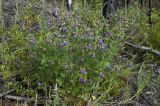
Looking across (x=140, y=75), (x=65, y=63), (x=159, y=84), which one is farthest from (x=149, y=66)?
(x=65, y=63)

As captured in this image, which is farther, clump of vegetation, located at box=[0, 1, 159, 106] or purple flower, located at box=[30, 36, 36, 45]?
purple flower, located at box=[30, 36, 36, 45]

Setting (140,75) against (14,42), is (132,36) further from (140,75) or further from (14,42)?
(14,42)

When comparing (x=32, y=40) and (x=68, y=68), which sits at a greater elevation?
(x=32, y=40)

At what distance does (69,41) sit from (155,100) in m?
1.24

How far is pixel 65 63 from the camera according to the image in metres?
3.20

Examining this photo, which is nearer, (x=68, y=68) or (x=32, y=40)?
(x=68, y=68)

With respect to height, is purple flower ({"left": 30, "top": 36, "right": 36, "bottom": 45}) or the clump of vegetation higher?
purple flower ({"left": 30, "top": 36, "right": 36, "bottom": 45})

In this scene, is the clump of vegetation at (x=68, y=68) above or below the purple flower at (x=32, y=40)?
below

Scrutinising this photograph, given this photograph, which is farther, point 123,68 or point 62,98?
point 123,68

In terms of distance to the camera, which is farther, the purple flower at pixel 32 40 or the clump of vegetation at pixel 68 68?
the purple flower at pixel 32 40

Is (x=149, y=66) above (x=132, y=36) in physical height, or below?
below

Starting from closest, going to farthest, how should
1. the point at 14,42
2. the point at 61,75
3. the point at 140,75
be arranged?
the point at 61,75 → the point at 140,75 → the point at 14,42

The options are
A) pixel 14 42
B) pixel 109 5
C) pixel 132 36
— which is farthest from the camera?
pixel 109 5

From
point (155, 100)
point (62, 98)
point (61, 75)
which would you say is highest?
point (61, 75)
